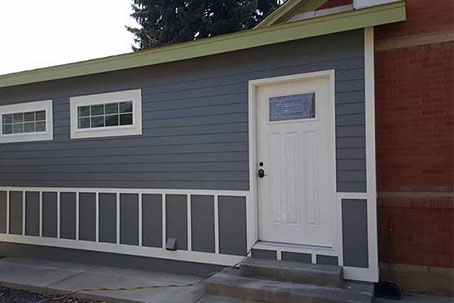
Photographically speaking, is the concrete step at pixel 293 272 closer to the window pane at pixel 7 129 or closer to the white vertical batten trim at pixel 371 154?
the white vertical batten trim at pixel 371 154

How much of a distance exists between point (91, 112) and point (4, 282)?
7.91ft

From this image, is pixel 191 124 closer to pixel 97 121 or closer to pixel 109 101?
pixel 109 101

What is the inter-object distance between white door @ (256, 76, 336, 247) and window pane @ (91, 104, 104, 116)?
7.49 ft

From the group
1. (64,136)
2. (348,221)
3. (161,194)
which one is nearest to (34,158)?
(64,136)

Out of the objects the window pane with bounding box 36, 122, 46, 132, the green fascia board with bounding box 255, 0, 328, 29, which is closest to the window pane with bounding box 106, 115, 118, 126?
the window pane with bounding box 36, 122, 46, 132

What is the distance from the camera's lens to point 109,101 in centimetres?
504

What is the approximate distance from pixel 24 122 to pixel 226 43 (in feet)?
11.9

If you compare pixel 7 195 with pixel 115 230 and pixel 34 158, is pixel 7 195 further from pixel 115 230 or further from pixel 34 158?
pixel 115 230

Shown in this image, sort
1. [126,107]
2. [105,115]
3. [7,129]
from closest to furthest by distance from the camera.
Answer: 1. [126,107]
2. [105,115]
3. [7,129]

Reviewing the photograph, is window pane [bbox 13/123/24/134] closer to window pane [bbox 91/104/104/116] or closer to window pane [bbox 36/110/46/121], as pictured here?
window pane [bbox 36/110/46/121]

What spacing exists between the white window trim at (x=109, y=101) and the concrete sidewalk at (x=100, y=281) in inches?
71.7

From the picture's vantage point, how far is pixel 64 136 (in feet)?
17.7

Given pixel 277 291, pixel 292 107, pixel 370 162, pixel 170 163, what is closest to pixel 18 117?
pixel 170 163

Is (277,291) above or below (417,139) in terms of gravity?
below
